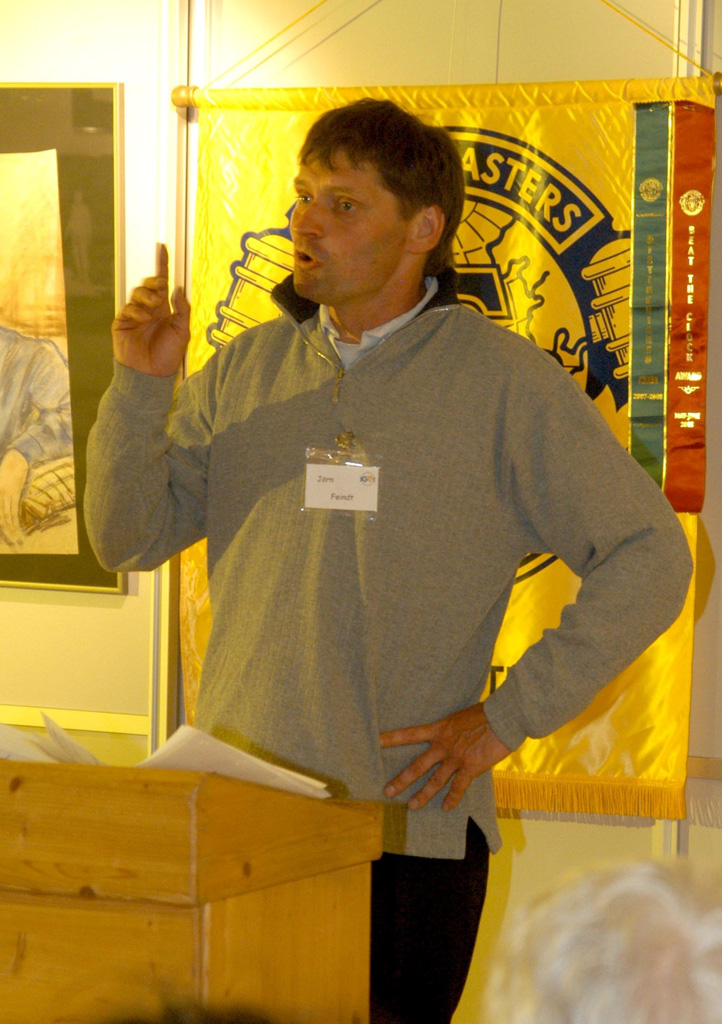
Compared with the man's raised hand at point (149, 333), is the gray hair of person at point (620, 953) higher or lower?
lower

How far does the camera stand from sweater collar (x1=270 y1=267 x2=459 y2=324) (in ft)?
6.07

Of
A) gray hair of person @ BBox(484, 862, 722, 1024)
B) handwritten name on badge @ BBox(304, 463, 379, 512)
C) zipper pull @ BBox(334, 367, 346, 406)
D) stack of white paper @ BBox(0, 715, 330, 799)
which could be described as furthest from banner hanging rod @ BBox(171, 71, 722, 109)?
gray hair of person @ BBox(484, 862, 722, 1024)

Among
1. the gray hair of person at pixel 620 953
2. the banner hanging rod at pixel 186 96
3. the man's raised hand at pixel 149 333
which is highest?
the banner hanging rod at pixel 186 96

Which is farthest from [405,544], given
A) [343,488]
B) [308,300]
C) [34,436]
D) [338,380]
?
[34,436]

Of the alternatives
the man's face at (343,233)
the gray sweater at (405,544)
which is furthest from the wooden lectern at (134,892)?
the man's face at (343,233)

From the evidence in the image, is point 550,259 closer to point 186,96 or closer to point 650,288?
point 650,288

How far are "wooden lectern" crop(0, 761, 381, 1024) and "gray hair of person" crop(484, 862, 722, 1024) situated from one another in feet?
1.11

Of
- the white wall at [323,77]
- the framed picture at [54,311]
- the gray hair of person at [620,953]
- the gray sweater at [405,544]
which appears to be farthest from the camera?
the framed picture at [54,311]

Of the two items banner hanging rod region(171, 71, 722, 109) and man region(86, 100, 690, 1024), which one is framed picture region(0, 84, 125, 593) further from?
man region(86, 100, 690, 1024)

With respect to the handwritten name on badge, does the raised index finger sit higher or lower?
higher

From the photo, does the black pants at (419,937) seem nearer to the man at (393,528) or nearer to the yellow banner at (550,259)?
the man at (393,528)

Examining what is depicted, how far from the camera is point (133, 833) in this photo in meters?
0.88

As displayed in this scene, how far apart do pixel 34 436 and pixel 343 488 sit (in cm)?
152

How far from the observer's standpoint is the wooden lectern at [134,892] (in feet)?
2.85
